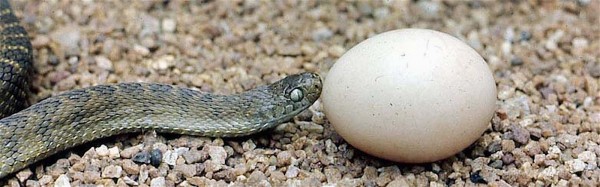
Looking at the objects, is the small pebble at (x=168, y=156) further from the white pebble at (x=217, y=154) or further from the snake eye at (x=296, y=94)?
the snake eye at (x=296, y=94)

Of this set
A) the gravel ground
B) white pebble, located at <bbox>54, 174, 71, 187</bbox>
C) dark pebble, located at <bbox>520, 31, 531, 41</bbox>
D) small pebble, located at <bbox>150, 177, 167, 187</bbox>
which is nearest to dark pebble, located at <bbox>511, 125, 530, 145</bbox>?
the gravel ground

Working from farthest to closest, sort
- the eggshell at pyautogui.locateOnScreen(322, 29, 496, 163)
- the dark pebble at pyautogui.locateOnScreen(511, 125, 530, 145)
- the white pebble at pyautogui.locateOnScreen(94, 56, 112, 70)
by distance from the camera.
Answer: the white pebble at pyautogui.locateOnScreen(94, 56, 112, 70)
the dark pebble at pyautogui.locateOnScreen(511, 125, 530, 145)
the eggshell at pyautogui.locateOnScreen(322, 29, 496, 163)

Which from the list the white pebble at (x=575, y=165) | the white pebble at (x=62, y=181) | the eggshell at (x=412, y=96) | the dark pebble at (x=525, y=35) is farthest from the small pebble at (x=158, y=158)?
the dark pebble at (x=525, y=35)

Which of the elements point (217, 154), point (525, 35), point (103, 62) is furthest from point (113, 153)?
point (525, 35)

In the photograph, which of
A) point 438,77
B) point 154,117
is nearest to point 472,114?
point 438,77

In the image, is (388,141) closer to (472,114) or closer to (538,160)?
(472,114)

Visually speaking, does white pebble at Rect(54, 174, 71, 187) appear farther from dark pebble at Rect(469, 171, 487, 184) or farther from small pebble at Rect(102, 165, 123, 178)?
dark pebble at Rect(469, 171, 487, 184)
